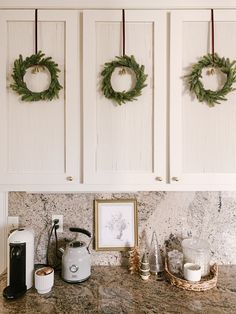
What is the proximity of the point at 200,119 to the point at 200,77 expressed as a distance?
0.21m

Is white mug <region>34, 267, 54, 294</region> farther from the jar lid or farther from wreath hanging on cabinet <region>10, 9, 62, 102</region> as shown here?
wreath hanging on cabinet <region>10, 9, 62, 102</region>

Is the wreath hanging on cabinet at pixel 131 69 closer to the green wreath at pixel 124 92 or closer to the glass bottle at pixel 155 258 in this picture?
the green wreath at pixel 124 92

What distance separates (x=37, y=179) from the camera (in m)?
1.41

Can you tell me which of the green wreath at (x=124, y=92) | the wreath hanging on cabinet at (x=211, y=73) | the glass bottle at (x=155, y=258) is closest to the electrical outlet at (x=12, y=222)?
the glass bottle at (x=155, y=258)

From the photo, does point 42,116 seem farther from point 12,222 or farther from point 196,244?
point 196,244

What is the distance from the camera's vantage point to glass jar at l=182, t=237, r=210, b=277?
59.3 inches

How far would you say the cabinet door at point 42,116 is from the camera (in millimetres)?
1393

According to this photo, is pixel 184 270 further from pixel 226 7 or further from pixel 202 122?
pixel 226 7

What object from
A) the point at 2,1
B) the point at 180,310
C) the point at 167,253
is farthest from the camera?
the point at 167,253

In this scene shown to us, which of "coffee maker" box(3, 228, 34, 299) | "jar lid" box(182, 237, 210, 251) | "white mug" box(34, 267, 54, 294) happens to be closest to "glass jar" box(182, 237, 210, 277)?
"jar lid" box(182, 237, 210, 251)

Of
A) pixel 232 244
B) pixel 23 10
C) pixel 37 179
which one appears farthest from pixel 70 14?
pixel 232 244

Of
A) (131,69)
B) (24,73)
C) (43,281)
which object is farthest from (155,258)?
(24,73)

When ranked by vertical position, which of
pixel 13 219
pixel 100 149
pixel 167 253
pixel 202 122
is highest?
pixel 202 122

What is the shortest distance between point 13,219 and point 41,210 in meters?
0.18
